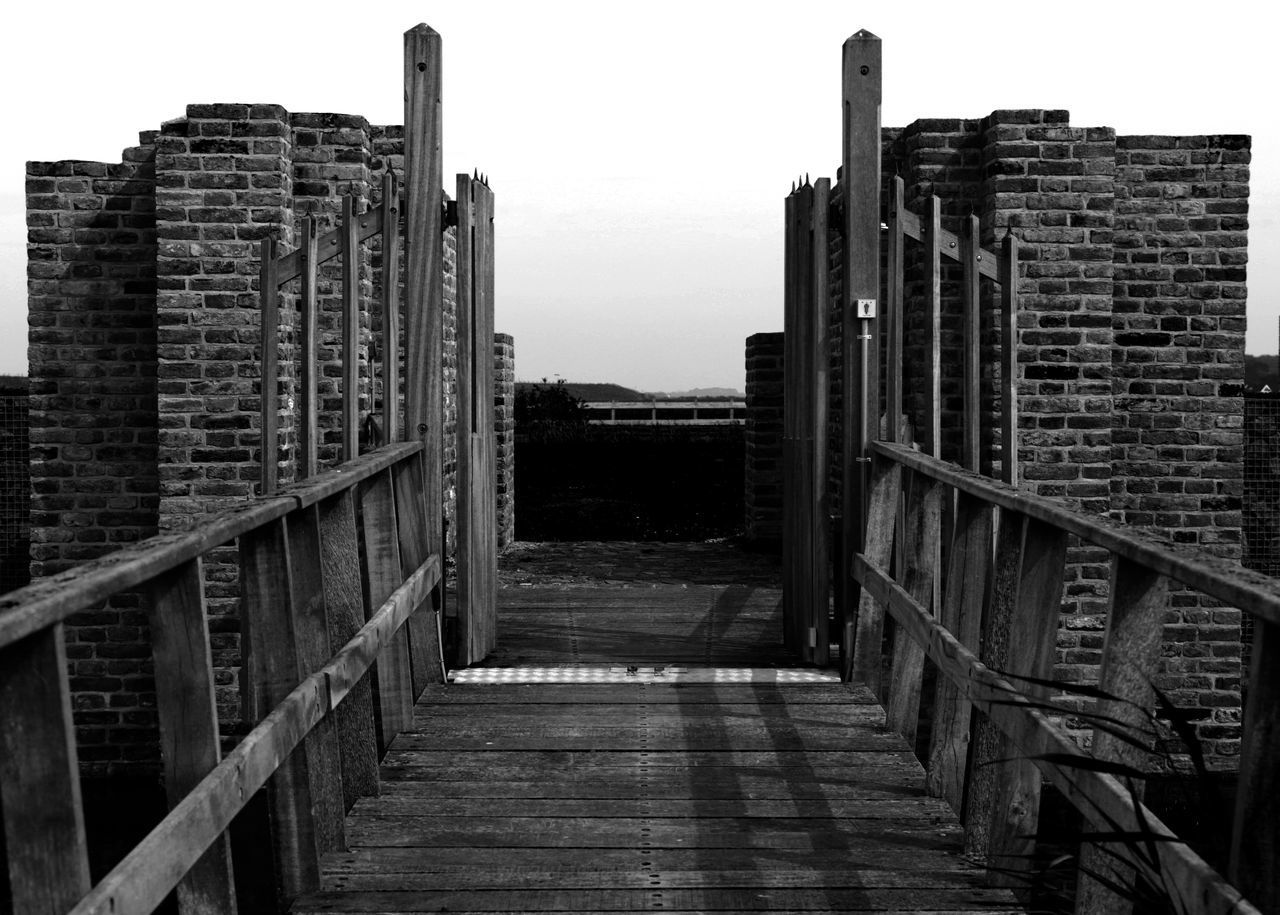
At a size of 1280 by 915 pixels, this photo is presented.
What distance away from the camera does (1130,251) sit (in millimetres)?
8172

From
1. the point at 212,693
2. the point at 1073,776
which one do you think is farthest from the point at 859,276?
the point at 212,693

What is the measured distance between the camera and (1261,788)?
214 centimetres

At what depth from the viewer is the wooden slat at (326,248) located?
6.01 metres

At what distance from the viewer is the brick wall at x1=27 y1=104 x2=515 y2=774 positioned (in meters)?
7.75

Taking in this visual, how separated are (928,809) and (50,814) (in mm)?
2956

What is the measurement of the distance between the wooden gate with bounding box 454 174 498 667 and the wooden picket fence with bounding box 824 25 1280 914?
5.25 ft

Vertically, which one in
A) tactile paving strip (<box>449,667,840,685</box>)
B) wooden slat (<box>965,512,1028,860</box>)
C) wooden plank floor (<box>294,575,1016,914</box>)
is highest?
wooden slat (<box>965,512,1028,860</box>)

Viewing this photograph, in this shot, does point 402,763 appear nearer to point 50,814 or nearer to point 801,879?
point 801,879

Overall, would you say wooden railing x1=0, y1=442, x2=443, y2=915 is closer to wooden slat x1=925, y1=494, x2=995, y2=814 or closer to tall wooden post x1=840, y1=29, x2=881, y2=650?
wooden slat x1=925, y1=494, x2=995, y2=814

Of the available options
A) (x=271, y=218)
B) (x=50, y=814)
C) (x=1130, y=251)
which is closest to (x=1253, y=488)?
(x=1130, y=251)

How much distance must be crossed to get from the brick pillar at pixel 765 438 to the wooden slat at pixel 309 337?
6625 mm

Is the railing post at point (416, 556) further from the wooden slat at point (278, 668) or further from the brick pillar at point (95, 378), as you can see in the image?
the brick pillar at point (95, 378)

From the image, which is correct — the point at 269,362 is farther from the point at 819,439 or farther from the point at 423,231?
the point at 819,439

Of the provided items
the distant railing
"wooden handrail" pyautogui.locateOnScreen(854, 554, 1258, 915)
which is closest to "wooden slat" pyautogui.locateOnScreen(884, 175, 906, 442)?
"wooden handrail" pyautogui.locateOnScreen(854, 554, 1258, 915)
